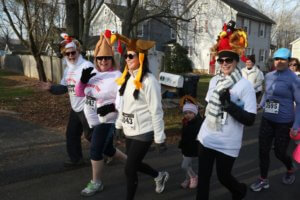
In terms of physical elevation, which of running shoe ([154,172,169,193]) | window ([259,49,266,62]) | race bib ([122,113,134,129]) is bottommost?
running shoe ([154,172,169,193])

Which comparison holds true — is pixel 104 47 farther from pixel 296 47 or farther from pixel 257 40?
pixel 296 47

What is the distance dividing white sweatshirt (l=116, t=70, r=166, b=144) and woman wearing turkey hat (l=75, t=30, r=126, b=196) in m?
0.53

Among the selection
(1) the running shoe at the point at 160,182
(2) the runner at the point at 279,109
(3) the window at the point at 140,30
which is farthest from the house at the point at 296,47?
(1) the running shoe at the point at 160,182

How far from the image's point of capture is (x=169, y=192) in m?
4.43

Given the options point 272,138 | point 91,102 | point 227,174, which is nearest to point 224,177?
point 227,174

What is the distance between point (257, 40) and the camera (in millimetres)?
38781

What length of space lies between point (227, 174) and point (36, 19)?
17.5 m

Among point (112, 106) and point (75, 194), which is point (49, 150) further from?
point (112, 106)

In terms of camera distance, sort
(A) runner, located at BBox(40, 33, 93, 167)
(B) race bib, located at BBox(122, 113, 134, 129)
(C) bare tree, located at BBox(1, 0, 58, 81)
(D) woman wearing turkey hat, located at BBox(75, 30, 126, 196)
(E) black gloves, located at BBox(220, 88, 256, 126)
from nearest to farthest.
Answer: (E) black gloves, located at BBox(220, 88, 256, 126) < (B) race bib, located at BBox(122, 113, 134, 129) < (D) woman wearing turkey hat, located at BBox(75, 30, 126, 196) < (A) runner, located at BBox(40, 33, 93, 167) < (C) bare tree, located at BBox(1, 0, 58, 81)

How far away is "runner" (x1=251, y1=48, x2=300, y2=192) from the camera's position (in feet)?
14.5

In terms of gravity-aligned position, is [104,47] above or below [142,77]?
above

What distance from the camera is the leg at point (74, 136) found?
5.09 m

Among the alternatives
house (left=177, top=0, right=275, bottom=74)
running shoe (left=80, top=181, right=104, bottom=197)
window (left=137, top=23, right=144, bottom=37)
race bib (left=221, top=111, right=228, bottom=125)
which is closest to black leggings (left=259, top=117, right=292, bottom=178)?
race bib (left=221, top=111, right=228, bottom=125)

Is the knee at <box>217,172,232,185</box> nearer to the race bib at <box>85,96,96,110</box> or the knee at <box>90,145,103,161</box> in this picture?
the knee at <box>90,145,103,161</box>
